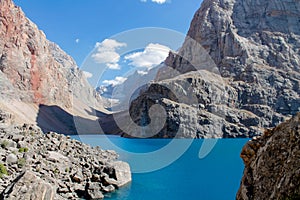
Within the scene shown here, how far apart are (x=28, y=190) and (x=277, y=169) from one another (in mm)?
13708

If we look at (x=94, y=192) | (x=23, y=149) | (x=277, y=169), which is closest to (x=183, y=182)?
(x=94, y=192)

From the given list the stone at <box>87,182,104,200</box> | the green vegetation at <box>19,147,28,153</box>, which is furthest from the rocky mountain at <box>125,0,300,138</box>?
the green vegetation at <box>19,147,28,153</box>

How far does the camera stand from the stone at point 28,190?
51.0 feet

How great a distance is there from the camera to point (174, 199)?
28.3 m

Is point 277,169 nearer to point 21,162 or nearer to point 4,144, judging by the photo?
point 21,162

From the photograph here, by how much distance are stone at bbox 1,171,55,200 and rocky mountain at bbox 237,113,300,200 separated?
11516 millimetres

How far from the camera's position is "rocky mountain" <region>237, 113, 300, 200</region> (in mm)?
6648

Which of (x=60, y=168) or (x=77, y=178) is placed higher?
(x=60, y=168)

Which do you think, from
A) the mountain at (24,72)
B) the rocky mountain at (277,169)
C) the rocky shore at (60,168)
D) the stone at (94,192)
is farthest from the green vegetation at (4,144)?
the mountain at (24,72)

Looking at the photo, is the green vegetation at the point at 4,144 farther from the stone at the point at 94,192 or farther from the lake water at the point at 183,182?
the lake water at the point at 183,182

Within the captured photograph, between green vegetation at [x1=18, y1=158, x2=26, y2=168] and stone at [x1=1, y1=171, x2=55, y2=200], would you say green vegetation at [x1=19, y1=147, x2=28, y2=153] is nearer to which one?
green vegetation at [x1=18, y1=158, x2=26, y2=168]

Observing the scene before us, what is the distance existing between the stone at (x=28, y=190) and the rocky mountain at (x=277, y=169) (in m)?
11.5

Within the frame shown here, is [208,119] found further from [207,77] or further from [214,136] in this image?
[207,77]

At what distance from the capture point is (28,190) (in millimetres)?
15781
